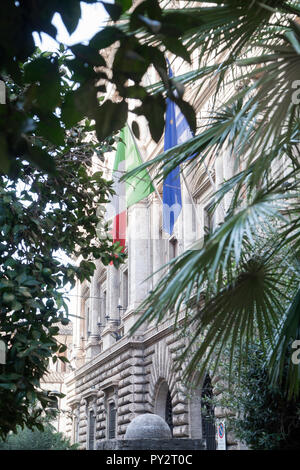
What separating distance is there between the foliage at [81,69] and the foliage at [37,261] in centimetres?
239

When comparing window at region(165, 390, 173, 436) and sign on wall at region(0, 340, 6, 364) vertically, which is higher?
window at region(165, 390, 173, 436)

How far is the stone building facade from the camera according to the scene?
1634 centimetres

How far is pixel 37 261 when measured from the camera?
6.12 meters

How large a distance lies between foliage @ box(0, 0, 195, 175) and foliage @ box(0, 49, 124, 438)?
2391 millimetres

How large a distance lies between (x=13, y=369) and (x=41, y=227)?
1.68m

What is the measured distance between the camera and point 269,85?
3977mm

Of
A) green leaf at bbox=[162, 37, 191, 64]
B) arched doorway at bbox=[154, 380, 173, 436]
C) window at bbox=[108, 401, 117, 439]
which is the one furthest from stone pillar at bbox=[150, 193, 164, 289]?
green leaf at bbox=[162, 37, 191, 64]

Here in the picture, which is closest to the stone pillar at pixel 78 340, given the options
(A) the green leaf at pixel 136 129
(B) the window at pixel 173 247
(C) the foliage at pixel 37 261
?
(B) the window at pixel 173 247

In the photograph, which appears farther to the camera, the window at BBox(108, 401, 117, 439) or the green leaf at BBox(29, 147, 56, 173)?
the window at BBox(108, 401, 117, 439)

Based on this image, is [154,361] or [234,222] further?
[154,361]

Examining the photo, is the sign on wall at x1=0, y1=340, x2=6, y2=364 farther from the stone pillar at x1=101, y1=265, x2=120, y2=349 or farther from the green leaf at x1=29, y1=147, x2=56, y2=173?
the stone pillar at x1=101, y1=265, x2=120, y2=349
